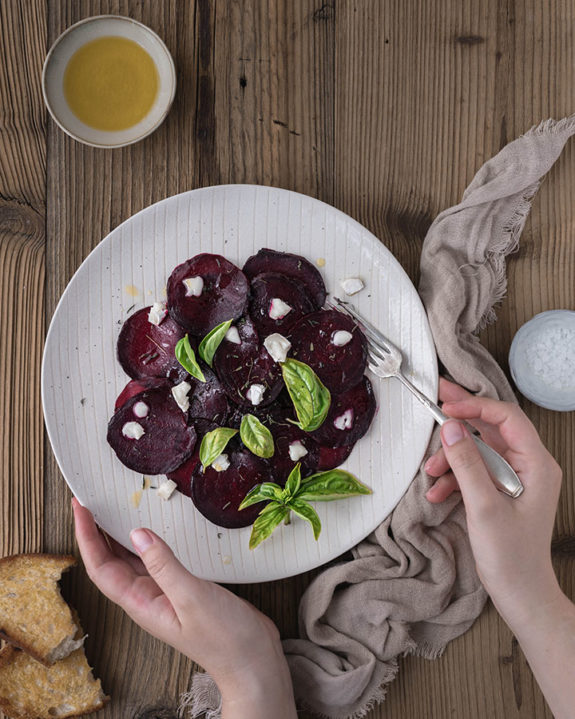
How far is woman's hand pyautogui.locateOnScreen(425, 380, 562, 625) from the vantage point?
146cm

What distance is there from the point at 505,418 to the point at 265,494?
0.56m

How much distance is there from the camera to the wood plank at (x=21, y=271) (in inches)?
70.7

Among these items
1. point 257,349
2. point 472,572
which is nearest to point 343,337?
point 257,349

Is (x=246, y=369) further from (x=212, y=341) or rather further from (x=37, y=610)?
(x=37, y=610)

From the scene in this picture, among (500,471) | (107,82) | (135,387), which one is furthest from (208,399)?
(107,82)

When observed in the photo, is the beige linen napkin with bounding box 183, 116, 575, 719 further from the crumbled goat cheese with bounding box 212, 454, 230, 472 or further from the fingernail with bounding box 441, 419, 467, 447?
the crumbled goat cheese with bounding box 212, 454, 230, 472

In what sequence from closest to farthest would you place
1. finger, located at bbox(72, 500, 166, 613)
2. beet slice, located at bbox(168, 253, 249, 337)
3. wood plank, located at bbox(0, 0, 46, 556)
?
finger, located at bbox(72, 500, 166, 613) < beet slice, located at bbox(168, 253, 249, 337) < wood plank, located at bbox(0, 0, 46, 556)

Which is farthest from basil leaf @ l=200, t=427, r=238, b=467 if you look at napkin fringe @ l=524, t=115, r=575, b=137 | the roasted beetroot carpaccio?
napkin fringe @ l=524, t=115, r=575, b=137

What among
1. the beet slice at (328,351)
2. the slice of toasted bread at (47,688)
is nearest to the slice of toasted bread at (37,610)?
the slice of toasted bread at (47,688)

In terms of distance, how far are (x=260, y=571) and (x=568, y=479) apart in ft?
2.65

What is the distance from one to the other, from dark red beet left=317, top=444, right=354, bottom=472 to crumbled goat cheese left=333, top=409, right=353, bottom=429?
5 cm

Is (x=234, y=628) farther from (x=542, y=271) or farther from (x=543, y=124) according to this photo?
(x=543, y=124)

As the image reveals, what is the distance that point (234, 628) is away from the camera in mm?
1559

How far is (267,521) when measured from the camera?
1631 mm
